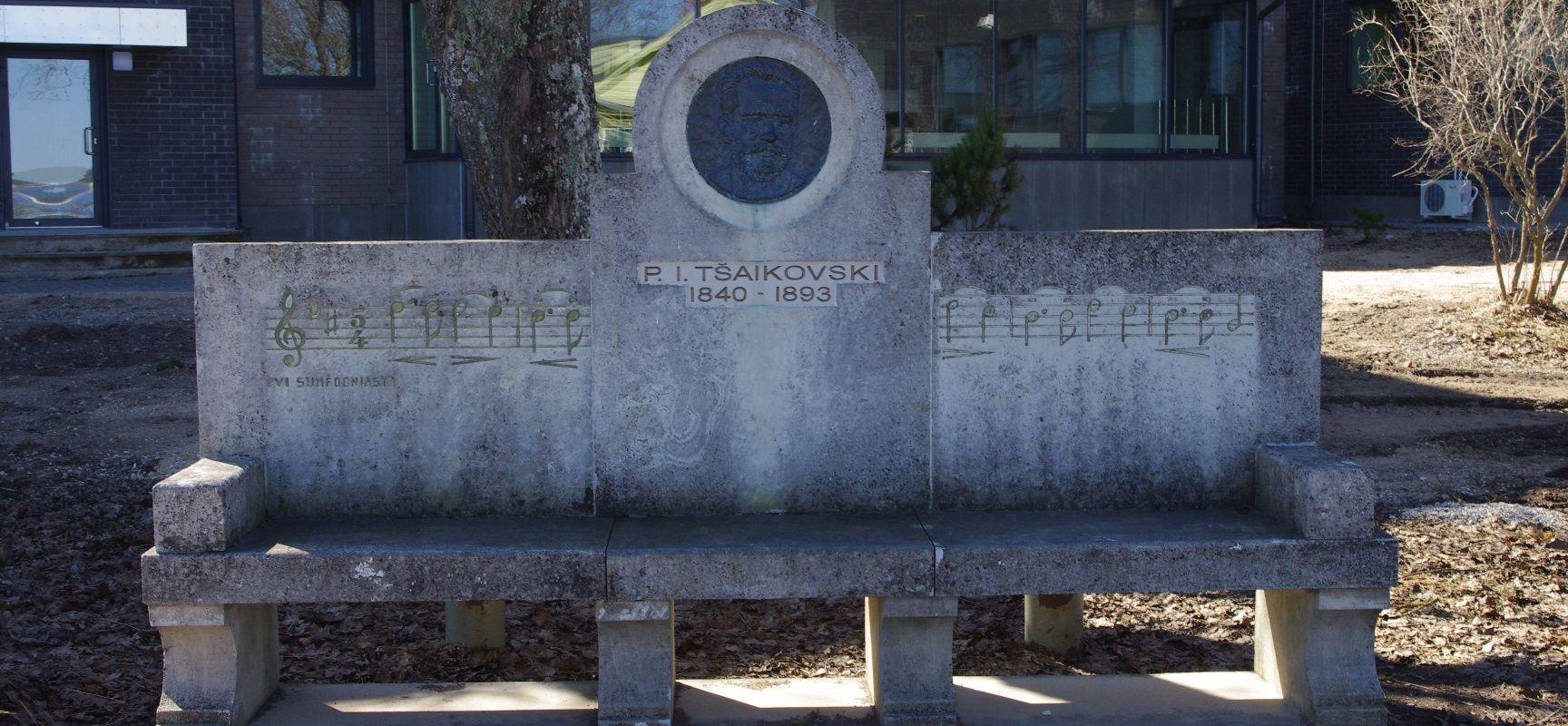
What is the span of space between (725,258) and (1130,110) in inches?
497

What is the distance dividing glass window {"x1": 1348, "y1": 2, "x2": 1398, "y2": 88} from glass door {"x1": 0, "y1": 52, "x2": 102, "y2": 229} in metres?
15.7

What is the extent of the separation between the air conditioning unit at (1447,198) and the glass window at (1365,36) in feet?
5.33

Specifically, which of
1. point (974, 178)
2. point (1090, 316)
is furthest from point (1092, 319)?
point (974, 178)

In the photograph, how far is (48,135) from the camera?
Answer: 1580cm

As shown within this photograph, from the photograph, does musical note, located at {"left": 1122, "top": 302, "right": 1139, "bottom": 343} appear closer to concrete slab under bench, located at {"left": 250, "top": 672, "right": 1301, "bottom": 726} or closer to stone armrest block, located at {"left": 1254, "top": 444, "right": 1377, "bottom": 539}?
stone armrest block, located at {"left": 1254, "top": 444, "right": 1377, "bottom": 539}

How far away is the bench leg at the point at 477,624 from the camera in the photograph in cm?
525

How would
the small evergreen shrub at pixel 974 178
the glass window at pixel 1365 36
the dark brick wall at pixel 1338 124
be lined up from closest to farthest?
the small evergreen shrub at pixel 974 178 < the glass window at pixel 1365 36 < the dark brick wall at pixel 1338 124

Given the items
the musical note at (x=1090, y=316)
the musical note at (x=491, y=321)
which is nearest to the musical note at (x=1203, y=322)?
the musical note at (x=1090, y=316)

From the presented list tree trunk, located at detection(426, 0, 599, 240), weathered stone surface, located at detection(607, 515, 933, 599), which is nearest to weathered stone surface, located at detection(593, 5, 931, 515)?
weathered stone surface, located at detection(607, 515, 933, 599)

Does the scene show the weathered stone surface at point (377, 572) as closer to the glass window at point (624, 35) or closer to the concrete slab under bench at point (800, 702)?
the concrete slab under bench at point (800, 702)

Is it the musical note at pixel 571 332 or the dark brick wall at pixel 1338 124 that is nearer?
the musical note at pixel 571 332

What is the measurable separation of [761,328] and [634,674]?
1.12 metres

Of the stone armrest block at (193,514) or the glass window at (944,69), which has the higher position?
the glass window at (944,69)

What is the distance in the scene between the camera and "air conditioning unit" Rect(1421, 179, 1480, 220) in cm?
1883
